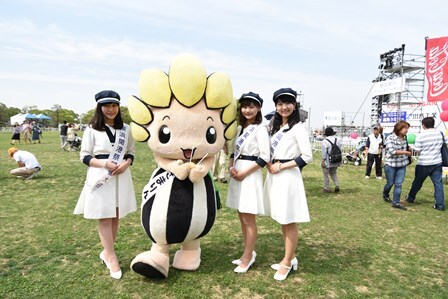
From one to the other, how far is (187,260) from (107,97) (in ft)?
6.31

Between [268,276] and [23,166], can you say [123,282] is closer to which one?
[268,276]

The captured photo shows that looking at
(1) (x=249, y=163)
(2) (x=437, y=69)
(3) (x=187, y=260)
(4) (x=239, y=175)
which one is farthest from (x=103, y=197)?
(2) (x=437, y=69)

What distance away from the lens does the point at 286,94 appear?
129 inches

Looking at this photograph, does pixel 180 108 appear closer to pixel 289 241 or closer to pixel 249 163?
pixel 249 163

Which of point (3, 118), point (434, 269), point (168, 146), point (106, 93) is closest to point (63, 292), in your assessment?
point (168, 146)

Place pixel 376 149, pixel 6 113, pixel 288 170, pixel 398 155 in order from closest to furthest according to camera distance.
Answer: pixel 288 170 → pixel 398 155 → pixel 376 149 → pixel 6 113

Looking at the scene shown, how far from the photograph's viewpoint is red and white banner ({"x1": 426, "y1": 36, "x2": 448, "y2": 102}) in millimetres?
11312

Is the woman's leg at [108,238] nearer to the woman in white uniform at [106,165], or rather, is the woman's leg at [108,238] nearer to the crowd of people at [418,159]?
the woman in white uniform at [106,165]

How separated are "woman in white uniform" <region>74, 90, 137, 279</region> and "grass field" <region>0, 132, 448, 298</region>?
626mm

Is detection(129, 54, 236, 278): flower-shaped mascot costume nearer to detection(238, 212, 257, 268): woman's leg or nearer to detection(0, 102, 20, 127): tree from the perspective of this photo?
detection(238, 212, 257, 268): woman's leg

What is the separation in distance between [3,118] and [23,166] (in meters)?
66.5

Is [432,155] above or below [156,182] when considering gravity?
below

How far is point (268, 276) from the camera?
135 inches

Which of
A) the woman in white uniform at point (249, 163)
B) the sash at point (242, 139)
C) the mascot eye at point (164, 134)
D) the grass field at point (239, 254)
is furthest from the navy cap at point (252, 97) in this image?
the grass field at point (239, 254)
